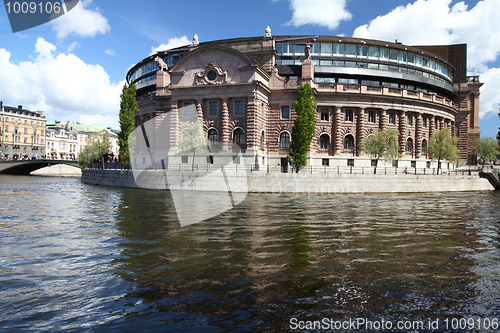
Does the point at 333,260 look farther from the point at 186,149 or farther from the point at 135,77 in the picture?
the point at 135,77

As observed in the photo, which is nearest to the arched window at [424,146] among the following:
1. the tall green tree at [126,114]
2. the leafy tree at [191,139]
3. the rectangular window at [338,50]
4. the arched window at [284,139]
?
the rectangular window at [338,50]

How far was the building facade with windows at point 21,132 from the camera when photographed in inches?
4707

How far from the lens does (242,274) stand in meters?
10.4

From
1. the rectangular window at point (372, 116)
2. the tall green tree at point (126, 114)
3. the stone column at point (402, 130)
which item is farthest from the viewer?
the stone column at point (402, 130)

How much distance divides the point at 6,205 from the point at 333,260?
25050 mm

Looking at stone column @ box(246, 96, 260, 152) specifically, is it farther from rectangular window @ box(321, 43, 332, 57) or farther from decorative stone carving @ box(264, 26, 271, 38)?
rectangular window @ box(321, 43, 332, 57)

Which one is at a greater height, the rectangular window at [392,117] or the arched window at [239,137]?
the rectangular window at [392,117]

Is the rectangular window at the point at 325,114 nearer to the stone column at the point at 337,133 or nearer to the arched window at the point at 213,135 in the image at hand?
the stone column at the point at 337,133

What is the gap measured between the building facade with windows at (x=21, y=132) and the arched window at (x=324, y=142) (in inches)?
4103

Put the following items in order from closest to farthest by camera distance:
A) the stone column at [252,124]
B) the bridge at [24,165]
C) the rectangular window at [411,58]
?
the stone column at [252,124] → the rectangular window at [411,58] → the bridge at [24,165]

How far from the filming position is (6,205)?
1030 inches

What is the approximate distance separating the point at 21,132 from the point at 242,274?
140m

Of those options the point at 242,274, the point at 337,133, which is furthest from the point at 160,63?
the point at 242,274

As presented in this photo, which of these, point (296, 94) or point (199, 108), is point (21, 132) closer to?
point (199, 108)
